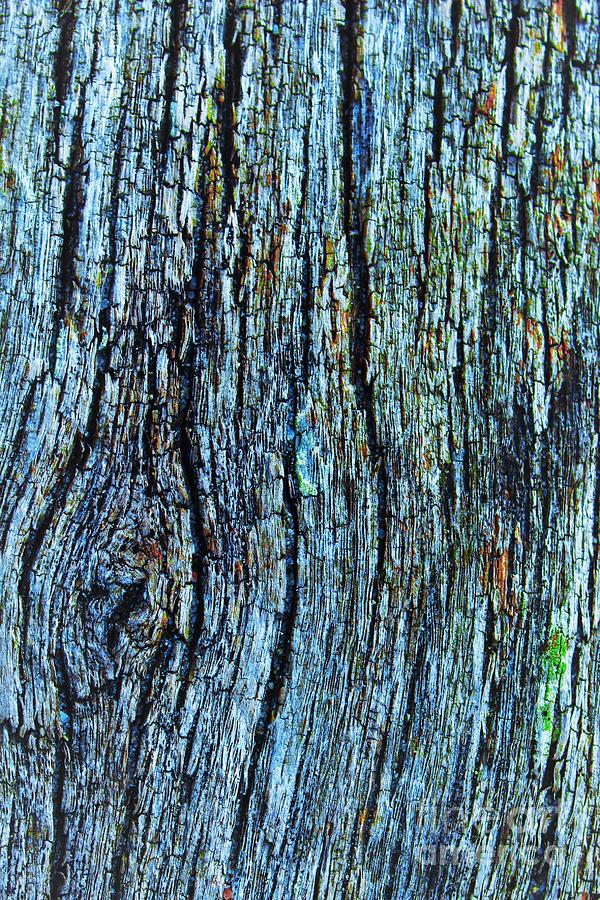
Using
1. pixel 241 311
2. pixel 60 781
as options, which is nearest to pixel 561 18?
pixel 241 311

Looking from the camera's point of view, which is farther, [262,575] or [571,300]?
[571,300]

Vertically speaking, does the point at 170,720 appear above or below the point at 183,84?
below

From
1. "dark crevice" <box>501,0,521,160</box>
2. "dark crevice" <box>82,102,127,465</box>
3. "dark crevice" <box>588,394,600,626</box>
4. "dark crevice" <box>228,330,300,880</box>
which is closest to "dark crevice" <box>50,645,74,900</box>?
"dark crevice" <box>228,330,300,880</box>

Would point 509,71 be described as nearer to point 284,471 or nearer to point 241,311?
point 241,311

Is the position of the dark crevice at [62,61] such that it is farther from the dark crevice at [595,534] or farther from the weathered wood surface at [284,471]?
the dark crevice at [595,534]

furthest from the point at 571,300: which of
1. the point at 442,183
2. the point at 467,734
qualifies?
the point at 467,734

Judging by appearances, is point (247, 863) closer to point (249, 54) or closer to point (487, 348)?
point (487, 348)
